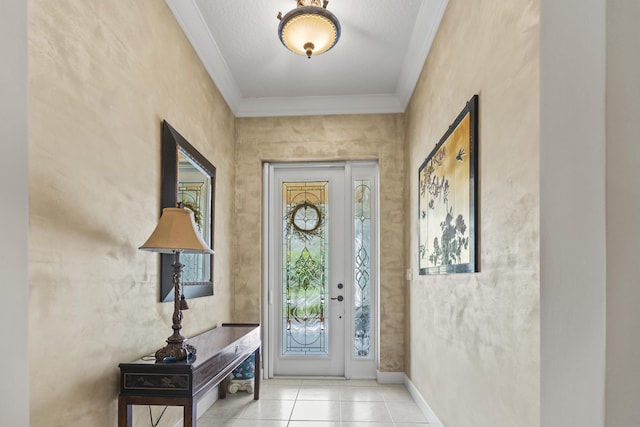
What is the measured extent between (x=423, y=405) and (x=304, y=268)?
1846mm

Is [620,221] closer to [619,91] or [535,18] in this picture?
[619,91]

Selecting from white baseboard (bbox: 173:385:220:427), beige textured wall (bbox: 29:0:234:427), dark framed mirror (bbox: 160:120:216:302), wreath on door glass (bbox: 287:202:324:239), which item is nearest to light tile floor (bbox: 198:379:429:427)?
white baseboard (bbox: 173:385:220:427)

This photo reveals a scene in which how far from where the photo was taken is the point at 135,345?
2279 mm

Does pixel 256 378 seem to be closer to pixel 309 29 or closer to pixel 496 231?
pixel 496 231

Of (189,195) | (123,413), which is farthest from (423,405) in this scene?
(189,195)

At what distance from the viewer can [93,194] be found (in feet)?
6.26

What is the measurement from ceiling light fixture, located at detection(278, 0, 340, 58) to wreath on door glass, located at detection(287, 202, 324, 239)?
207 cm

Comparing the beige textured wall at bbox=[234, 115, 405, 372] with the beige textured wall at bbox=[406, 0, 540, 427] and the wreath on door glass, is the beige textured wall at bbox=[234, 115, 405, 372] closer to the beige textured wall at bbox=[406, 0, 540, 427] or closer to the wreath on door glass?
the wreath on door glass

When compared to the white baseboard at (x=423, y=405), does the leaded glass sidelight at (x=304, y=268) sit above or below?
above

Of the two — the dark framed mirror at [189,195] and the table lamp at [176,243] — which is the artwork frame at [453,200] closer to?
the table lamp at [176,243]

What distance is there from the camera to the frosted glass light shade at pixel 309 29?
273 cm

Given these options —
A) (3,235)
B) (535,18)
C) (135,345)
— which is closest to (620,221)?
(3,235)

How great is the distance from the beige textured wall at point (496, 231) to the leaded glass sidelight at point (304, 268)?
1.86 m

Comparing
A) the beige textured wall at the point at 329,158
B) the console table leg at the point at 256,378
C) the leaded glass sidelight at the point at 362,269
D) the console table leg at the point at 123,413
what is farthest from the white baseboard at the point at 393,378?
the console table leg at the point at 123,413
